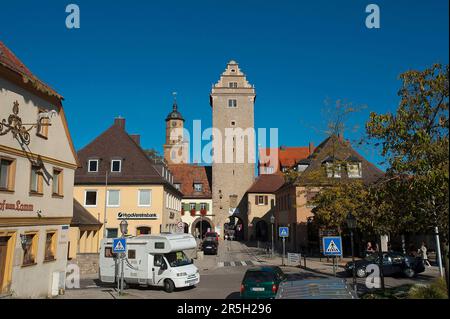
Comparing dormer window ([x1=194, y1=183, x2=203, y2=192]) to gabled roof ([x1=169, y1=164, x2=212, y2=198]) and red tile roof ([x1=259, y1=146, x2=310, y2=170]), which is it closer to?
gabled roof ([x1=169, y1=164, x2=212, y2=198])

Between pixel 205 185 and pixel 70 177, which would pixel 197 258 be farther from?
pixel 205 185

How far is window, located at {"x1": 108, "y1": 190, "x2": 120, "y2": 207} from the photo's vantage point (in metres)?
39.0

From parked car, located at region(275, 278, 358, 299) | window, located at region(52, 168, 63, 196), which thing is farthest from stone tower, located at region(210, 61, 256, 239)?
parked car, located at region(275, 278, 358, 299)

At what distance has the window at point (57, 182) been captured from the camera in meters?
19.0

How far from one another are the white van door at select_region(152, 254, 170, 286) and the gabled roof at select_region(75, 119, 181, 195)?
1941cm

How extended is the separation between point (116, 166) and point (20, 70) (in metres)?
25.3

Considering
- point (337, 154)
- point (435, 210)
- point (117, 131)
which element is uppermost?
point (117, 131)

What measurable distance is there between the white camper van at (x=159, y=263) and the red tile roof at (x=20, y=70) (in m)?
8.02

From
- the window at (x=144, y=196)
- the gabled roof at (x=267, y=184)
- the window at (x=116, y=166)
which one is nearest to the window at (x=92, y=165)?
the window at (x=116, y=166)

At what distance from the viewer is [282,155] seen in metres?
76.6

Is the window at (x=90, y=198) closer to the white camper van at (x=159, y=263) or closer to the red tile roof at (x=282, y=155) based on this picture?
the white camper van at (x=159, y=263)
